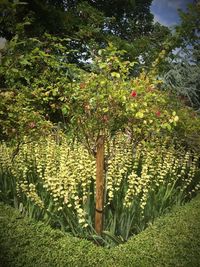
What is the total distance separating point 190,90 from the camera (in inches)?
421

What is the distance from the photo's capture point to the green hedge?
3.63 m

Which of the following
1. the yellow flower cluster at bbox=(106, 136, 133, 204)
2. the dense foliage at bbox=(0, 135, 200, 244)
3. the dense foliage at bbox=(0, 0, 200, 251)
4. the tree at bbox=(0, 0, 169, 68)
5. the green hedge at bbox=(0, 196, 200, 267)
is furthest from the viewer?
the tree at bbox=(0, 0, 169, 68)

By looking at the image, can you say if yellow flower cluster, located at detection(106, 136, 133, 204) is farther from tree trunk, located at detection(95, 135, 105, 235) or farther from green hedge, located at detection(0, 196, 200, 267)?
green hedge, located at detection(0, 196, 200, 267)

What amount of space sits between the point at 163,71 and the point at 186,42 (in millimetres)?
1075

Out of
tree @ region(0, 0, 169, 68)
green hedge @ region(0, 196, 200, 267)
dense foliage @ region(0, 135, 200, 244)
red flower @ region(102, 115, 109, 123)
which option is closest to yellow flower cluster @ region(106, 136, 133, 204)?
dense foliage @ region(0, 135, 200, 244)

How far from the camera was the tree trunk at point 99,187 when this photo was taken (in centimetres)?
450

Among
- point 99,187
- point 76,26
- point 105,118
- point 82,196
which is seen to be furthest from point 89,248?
point 76,26

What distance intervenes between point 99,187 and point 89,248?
0.87m

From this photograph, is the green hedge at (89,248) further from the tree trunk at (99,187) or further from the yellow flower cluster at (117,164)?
the yellow flower cluster at (117,164)

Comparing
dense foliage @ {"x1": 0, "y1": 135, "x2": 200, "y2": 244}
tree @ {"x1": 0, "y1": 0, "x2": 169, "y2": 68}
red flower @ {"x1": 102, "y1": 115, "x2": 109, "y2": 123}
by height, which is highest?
tree @ {"x1": 0, "y1": 0, "x2": 169, "y2": 68}

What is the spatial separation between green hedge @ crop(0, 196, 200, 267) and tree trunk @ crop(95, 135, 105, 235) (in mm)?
487

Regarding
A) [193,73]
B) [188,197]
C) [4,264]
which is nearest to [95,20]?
[193,73]

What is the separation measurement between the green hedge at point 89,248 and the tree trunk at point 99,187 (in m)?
0.49

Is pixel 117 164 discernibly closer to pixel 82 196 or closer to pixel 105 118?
pixel 82 196
